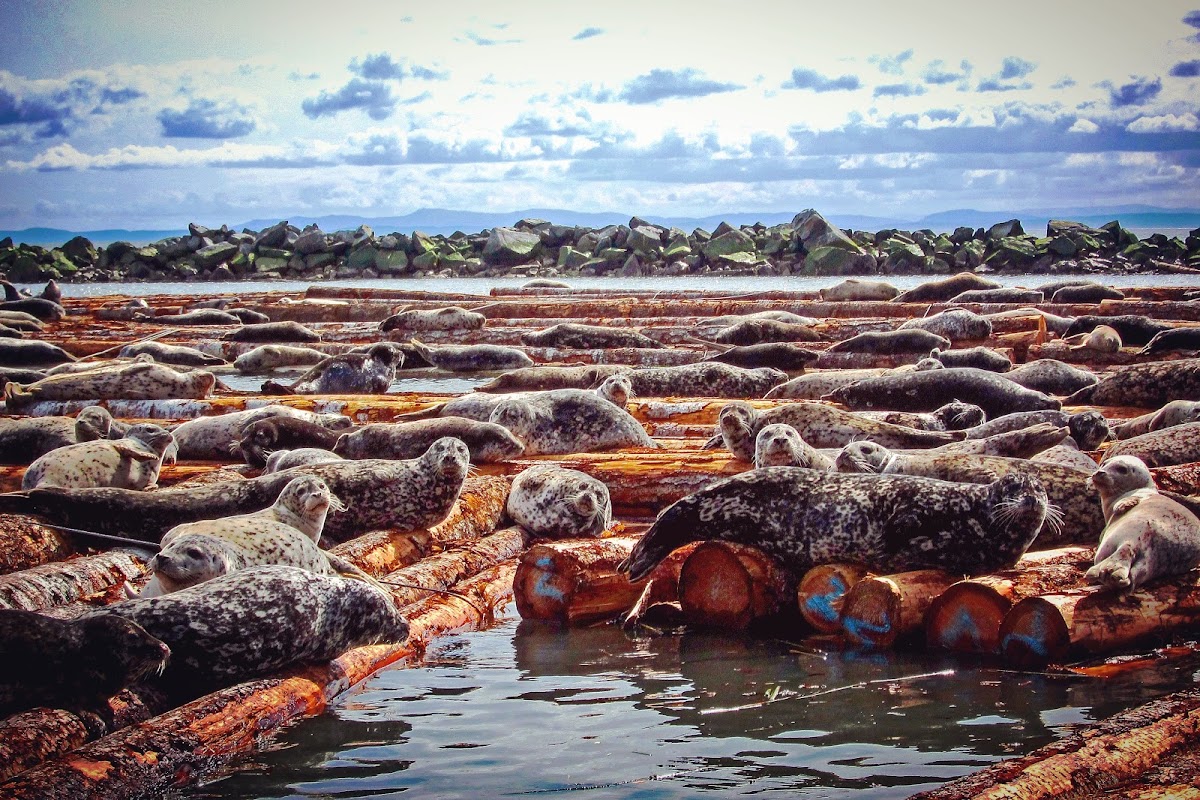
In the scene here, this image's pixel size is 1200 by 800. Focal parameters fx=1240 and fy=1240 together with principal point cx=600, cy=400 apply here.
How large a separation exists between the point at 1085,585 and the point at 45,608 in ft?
15.0

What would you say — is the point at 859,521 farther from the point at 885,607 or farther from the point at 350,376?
the point at 350,376

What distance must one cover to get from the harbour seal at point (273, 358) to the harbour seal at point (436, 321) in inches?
94.5

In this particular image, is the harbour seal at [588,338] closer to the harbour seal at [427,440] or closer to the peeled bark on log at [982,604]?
the harbour seal at [427,440]

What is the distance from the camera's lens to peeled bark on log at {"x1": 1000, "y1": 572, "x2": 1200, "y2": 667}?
515cm

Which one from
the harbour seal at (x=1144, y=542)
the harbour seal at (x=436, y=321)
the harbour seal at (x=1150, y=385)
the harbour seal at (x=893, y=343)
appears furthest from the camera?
the harbour seal at (x=436, y=321)

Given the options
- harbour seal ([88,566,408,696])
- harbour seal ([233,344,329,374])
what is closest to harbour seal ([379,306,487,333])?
harbour seal ([233,344,329,374])

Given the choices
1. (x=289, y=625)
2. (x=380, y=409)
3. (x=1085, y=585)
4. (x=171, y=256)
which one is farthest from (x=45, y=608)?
(x=171, y=256)

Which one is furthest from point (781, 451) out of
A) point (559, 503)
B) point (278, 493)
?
point (278, 493)

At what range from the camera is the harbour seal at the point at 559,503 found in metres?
7.19

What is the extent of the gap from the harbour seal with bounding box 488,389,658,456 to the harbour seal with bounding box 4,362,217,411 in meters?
4.93

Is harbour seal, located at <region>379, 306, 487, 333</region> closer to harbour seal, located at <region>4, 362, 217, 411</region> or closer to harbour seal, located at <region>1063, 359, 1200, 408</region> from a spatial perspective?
harbour seal, located at <region>4, 362, 217, 411</region>

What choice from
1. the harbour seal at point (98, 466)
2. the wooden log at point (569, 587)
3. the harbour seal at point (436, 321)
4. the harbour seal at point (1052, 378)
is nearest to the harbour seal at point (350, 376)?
the harbour seal at point (436, 321)

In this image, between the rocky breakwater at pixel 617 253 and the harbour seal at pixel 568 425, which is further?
the rocky breakwater at pixel 617 253

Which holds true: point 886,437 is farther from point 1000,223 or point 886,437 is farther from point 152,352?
point 1000,223
